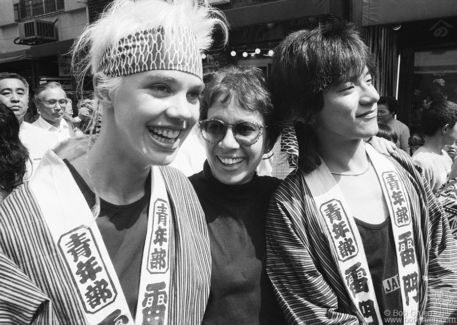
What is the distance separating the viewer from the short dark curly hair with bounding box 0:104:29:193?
8.09 ft

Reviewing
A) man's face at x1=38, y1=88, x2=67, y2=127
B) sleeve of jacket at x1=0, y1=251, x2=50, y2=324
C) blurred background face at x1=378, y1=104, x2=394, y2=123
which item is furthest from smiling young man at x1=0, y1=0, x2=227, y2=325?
blurred background face at x1=378, y1=104, x2=394, y2=123

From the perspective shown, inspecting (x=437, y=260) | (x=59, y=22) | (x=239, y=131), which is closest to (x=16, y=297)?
(x=239, y=131)

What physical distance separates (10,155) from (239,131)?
68.2 inches

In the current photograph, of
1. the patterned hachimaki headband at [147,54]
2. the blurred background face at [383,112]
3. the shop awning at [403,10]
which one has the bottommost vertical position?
the blurred background face at [383,112]

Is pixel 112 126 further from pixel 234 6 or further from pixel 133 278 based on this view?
pixel 234 6

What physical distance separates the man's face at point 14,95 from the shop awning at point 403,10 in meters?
4.57

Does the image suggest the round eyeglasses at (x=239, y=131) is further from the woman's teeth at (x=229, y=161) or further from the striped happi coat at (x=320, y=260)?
the striped happi coat at (x=320, y=260)

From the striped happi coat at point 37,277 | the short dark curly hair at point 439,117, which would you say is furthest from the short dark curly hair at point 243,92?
the short dark curly hair at point 439,117

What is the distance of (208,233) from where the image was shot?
5.37 feet

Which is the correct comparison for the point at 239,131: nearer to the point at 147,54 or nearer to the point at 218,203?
the point at 218,203

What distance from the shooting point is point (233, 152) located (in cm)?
171

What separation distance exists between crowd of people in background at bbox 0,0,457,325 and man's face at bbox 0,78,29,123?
10.2 feet

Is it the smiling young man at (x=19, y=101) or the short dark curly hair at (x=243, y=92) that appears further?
the smiling young man at (x=19, y=101)

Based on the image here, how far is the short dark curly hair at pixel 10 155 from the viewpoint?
2467 millimetres
